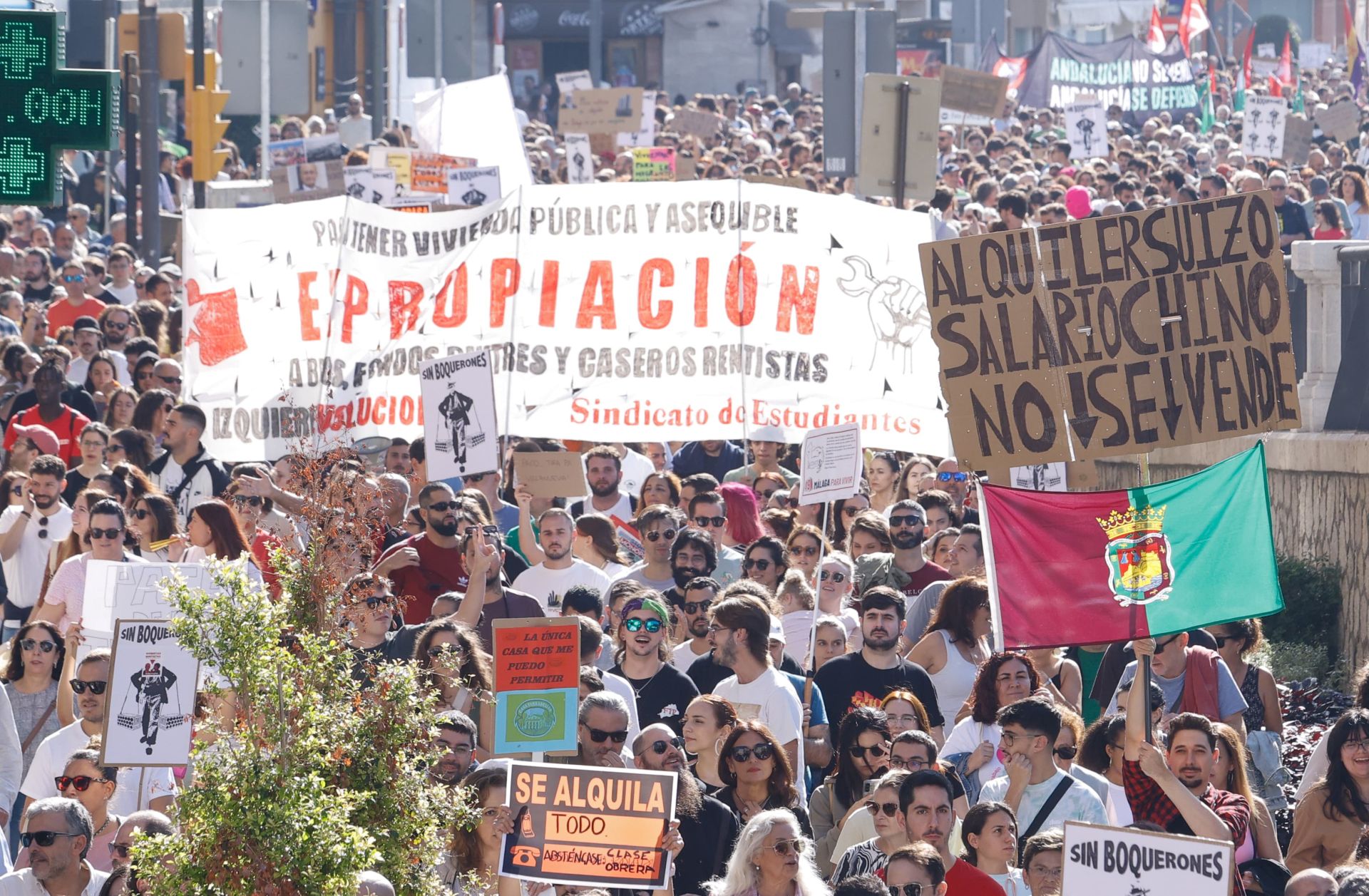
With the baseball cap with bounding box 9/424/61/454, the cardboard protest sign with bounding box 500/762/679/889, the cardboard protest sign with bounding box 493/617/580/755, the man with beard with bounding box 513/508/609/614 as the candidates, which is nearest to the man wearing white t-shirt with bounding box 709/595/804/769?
the cardboard protest sign with bounding box 493/617/580/755

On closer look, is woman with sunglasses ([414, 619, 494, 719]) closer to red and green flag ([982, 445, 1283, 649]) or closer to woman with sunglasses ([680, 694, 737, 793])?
woman with sunglasses ([680, 694, 737, 793])

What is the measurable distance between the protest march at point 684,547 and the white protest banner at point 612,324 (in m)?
0.03

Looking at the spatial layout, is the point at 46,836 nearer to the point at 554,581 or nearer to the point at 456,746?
the point at 456,746

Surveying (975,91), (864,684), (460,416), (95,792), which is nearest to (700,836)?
(864,684)

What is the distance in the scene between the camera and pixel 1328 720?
1146 cm

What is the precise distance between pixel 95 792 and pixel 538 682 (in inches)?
66.1

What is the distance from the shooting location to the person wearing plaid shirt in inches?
286

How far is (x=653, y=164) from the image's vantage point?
2711cm

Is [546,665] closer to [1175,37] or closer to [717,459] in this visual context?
[717,459]

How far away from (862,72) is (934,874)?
13.9 m

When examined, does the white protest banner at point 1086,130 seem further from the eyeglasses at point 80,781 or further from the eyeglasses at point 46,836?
the eyeglasses at point 46,836

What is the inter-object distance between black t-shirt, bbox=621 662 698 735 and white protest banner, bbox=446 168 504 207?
11984 millimetres

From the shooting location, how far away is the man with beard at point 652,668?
8.75m

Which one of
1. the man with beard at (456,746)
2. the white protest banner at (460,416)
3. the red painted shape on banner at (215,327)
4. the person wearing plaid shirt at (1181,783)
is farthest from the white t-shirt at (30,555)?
the person wearing plaid shirt at (1181,783)
